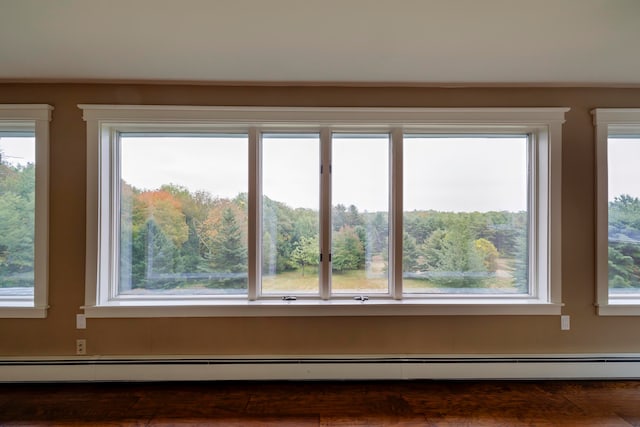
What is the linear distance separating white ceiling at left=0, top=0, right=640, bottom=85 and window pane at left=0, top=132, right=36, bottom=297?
51 centimetres

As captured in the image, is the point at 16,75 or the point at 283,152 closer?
the point at 16,75

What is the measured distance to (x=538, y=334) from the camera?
93.0 inches

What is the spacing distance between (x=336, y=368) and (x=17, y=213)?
2.68 metres

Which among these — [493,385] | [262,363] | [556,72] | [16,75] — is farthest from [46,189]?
[556,72]

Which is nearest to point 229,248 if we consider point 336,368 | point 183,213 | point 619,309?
point 183,213

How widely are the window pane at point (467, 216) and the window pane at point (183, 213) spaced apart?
1.39 metres

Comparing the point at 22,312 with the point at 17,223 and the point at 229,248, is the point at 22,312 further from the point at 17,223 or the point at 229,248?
the point at 229,248

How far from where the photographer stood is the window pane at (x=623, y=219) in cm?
246

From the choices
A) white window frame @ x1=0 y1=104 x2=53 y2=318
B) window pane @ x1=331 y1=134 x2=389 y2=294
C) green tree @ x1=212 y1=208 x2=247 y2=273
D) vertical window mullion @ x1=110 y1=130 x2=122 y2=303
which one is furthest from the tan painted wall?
green tree @ x1=212 y1=208 x2=247 y2=273

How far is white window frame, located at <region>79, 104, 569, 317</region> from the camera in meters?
2.31

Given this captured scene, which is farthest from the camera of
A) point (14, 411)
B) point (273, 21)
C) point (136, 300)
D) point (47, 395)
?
point (136, 300)

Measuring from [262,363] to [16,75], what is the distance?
2.72 m

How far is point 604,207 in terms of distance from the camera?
2.34 metres

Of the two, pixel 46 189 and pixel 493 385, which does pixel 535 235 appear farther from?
pixel 46 189
